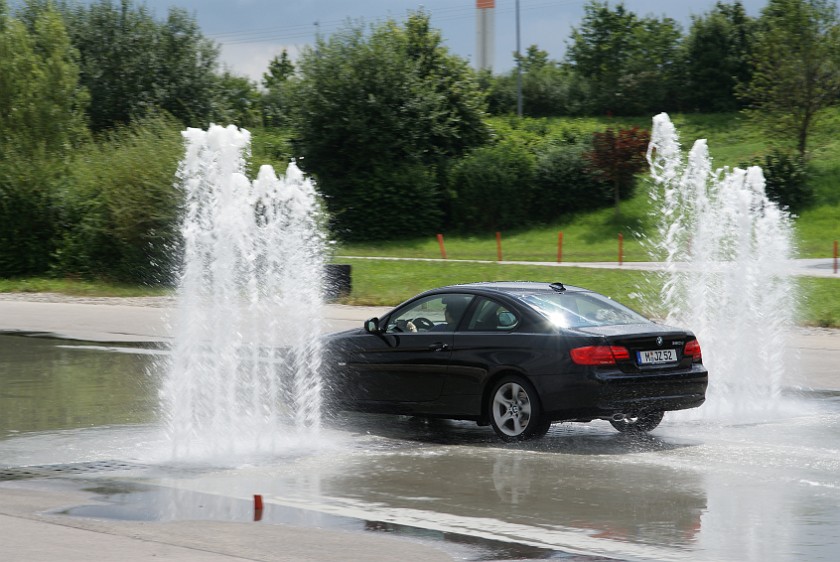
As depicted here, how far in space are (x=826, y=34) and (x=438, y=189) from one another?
1672 centimetres

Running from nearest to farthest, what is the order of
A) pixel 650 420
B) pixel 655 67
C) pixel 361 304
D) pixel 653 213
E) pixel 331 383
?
pixel 650 420
pixel 331 383
pixel 361 304
pixel 653 213
pixel 655 67

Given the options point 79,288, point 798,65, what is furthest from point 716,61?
point 79,288

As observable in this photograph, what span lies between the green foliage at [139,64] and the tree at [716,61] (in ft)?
87.7

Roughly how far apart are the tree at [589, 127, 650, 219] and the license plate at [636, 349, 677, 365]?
41.0 m

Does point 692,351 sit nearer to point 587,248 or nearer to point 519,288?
point 519,288

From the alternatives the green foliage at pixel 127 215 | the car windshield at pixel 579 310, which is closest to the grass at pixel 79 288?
the green foliage at pixel 127 215

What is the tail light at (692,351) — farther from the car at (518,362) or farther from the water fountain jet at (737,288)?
the water fountain jet at (737,288)

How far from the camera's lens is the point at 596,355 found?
416 inches

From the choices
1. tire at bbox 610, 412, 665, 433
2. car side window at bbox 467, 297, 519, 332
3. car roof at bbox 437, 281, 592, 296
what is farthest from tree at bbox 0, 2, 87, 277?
tire at bbox 610, 412, 665, 433

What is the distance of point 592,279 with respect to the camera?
2989cm

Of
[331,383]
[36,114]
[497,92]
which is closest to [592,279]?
[331,383]

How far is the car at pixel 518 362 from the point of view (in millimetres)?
10602

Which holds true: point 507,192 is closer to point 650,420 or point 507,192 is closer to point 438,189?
point 438,189

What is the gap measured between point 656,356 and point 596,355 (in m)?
0.64
